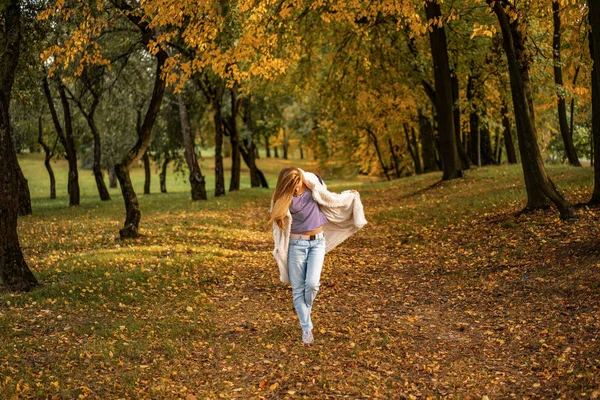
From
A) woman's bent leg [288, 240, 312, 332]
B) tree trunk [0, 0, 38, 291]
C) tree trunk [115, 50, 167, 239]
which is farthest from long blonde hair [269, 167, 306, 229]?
tree trunk [115, 50, 167, 239]

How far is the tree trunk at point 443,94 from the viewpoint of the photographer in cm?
2217

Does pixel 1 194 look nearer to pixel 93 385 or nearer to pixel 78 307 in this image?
pixel 78 307

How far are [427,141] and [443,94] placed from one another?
13383 mm

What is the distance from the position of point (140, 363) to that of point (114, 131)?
29.1 m

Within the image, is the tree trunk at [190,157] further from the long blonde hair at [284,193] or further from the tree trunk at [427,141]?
the long blonde hair at [284,193]

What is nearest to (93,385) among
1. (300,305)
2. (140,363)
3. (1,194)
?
(140,363)

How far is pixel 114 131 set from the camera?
1380 inches

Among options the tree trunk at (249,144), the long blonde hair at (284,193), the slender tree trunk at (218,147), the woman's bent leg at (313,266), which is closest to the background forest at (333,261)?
the woman's bent leg at (313,266)

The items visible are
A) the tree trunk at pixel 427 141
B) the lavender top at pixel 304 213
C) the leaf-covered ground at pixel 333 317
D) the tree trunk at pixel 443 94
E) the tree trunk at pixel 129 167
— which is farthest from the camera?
the tree trunk at pixel 427 141

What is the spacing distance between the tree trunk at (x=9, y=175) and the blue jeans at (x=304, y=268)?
4.77m

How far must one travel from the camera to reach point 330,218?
855cm

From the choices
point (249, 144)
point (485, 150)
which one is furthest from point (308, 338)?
point (249, 144)

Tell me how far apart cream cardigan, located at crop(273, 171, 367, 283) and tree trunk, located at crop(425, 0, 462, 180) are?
1454cm

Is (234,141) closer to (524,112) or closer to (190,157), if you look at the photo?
(190,157)
